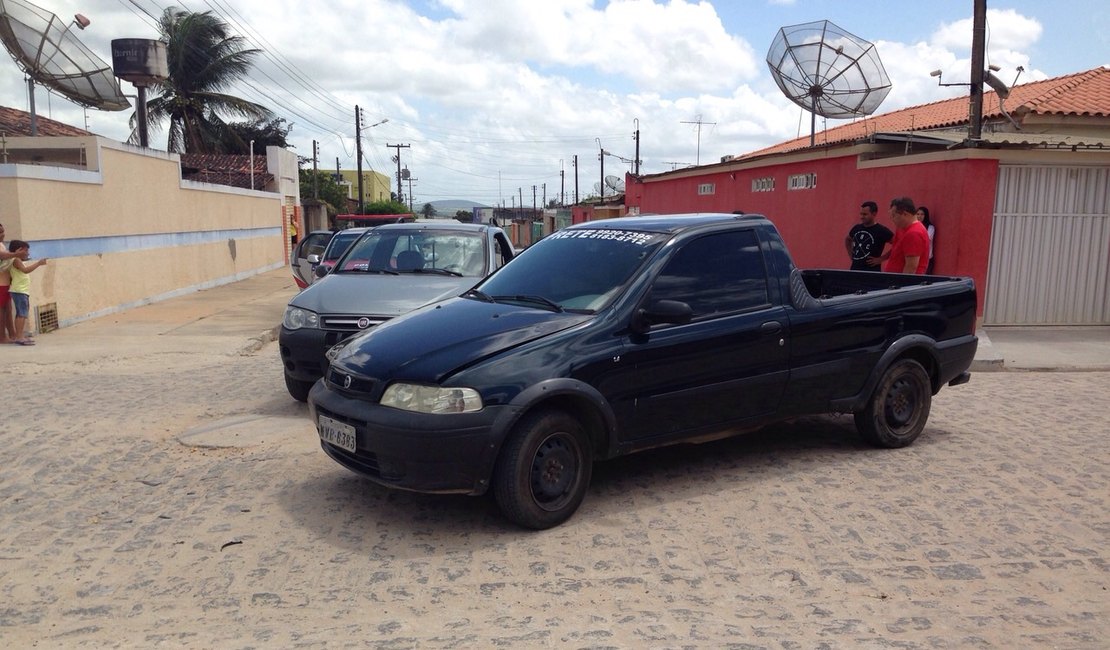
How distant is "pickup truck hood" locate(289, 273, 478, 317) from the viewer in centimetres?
734

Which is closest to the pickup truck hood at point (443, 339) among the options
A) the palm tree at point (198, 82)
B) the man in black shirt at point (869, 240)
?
the man in black shirt at point (869, 240)

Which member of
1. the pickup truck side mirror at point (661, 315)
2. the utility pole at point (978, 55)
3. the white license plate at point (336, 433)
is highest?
the utility pole at point (978, 55)

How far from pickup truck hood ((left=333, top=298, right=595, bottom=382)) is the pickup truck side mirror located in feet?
0.97

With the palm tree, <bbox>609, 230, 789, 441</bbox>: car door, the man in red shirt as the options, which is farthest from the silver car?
the palm tree

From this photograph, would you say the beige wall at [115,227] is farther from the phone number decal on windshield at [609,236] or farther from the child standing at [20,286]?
the phone number decal on windshield at [609,236]

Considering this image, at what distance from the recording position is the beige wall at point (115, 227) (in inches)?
488

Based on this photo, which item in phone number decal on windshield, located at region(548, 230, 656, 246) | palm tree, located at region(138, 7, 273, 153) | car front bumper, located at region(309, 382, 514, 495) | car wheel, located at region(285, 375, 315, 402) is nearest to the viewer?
car front bumper, located at region(309, 382, 514, 495)

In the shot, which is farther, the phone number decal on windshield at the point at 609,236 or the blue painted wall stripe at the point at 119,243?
the blue painted wall stripe at the point at 119,243

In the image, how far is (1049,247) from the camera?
1207 centimetres

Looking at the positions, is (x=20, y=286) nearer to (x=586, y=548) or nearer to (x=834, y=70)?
(x=586, y=548)

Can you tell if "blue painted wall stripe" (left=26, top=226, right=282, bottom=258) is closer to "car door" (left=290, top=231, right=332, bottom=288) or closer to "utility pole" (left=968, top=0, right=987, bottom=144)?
"car door" (left=290, top=231, right=332, bottom=288)

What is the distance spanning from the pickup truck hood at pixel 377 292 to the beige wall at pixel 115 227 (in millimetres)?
6687

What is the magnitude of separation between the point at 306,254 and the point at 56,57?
17.9 ft

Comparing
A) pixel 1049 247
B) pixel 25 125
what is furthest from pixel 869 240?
pixel 25 125
